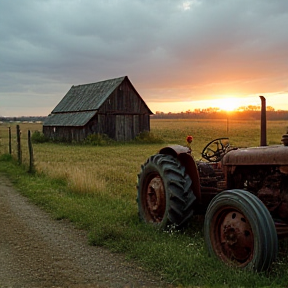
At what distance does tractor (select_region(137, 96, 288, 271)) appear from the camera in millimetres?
3977

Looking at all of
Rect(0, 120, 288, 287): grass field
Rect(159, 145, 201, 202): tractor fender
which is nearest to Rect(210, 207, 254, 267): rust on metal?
Rect(0, 120, 288, 287): grass field

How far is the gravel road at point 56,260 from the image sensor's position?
4168 mm

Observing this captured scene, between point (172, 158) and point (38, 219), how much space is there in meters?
2.83

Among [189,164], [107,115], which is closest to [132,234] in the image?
[189,164]

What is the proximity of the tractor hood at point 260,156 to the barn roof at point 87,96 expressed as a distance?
2579 centimetres

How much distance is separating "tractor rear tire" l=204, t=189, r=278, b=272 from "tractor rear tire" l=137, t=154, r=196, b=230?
933mm

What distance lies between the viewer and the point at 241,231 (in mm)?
4203

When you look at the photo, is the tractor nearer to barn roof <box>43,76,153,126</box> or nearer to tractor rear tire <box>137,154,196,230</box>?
tractor rear tire <box>137,154,196,230</box>

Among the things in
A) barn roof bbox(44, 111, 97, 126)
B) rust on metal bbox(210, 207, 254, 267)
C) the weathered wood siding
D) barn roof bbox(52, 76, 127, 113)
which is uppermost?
barn roof bbox(52, 76, 127, 113)

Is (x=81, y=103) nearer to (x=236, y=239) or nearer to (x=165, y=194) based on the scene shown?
(x=165, y=194)

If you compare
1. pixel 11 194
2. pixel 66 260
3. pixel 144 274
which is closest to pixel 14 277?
pixel 66 260

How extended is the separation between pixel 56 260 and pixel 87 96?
30542mm

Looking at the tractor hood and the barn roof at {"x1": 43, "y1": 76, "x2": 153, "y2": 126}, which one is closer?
the tractor hood

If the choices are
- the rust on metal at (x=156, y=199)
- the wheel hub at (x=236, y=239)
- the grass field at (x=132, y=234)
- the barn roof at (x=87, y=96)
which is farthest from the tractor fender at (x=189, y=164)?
the barn roof at (x=87, y=96)
